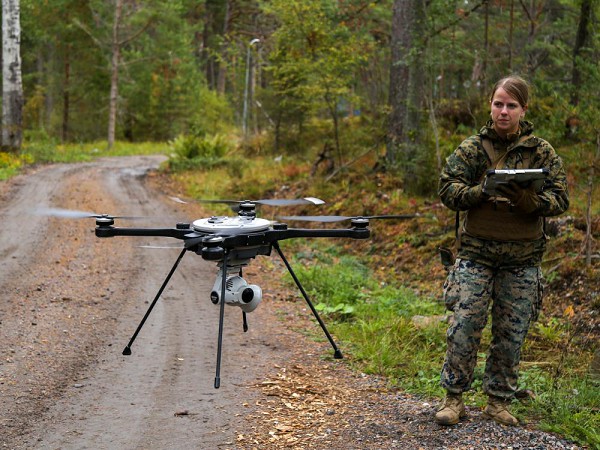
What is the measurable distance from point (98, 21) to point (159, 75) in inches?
180

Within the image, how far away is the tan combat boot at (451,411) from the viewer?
4609 mm

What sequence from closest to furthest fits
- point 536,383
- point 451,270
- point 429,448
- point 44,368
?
1. point 429,448
2. point 451,270
3. point 536,383
4. point 44,368

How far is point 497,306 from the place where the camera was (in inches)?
179

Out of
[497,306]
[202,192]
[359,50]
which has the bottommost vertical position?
[202,192]

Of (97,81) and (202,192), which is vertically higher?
(97,81)

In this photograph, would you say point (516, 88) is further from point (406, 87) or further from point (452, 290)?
point (406, 87)

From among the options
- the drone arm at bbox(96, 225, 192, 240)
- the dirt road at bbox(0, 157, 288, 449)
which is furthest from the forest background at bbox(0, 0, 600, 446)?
the drone arm at bbox(96, 225, 192, 240)

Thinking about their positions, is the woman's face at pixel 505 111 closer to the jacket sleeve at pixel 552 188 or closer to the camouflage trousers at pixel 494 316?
the jacket sleeve at pixel 552 188

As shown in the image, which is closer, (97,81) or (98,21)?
(98,21)

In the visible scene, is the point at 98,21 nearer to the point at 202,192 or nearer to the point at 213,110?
the point at 213,110

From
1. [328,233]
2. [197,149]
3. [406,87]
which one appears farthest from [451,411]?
[197,149]

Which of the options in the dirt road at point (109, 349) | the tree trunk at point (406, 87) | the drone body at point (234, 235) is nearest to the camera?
the drone body at point (234, 235)

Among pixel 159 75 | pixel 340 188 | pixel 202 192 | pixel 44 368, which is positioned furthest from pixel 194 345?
pixel 159 75

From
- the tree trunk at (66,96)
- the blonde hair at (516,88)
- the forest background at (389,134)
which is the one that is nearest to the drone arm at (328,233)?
the blonde hair at (516,88)
